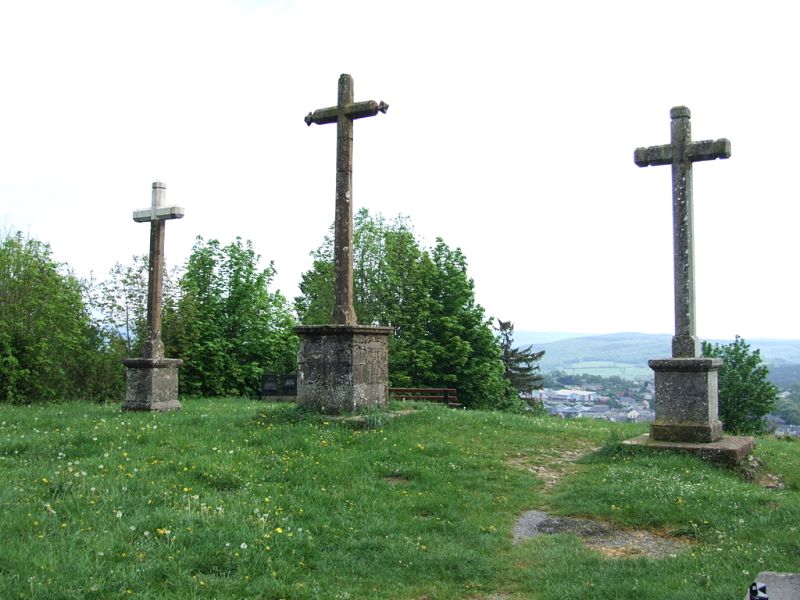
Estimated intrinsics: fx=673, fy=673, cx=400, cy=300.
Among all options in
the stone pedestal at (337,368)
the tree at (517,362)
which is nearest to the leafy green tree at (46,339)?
the stone pedestal at (337,368)

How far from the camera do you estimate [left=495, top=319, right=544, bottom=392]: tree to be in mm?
49594

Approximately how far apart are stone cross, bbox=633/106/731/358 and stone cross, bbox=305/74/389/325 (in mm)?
4954

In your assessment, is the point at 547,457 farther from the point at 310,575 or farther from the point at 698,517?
the point at 310,575

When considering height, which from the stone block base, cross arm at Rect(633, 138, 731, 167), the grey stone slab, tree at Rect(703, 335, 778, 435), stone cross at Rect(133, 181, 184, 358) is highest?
cross arm at Rect(633, 138, 731, 167)

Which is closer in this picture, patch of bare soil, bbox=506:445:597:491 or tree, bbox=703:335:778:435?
patch of bare soil, bbox=506:445:597:491

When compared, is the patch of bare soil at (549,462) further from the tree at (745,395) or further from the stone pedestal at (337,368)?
the tree at (745,395)

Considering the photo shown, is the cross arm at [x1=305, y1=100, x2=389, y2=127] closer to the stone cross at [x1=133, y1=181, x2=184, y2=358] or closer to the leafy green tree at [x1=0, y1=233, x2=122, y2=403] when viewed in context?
the stone cross at [x1=133, y1=181, x2=184, y2=358]

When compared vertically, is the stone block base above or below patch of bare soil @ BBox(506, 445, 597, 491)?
above

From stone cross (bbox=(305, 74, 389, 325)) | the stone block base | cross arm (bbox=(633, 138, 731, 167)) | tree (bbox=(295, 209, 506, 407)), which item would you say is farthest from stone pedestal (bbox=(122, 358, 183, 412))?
tree (bbox=(295, 209, 506, 407))

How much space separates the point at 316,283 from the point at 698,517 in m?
32.1

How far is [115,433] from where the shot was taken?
993 cm

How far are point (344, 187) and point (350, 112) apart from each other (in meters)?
1.41

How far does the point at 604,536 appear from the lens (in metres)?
6.57

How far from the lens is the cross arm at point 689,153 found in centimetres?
1048
